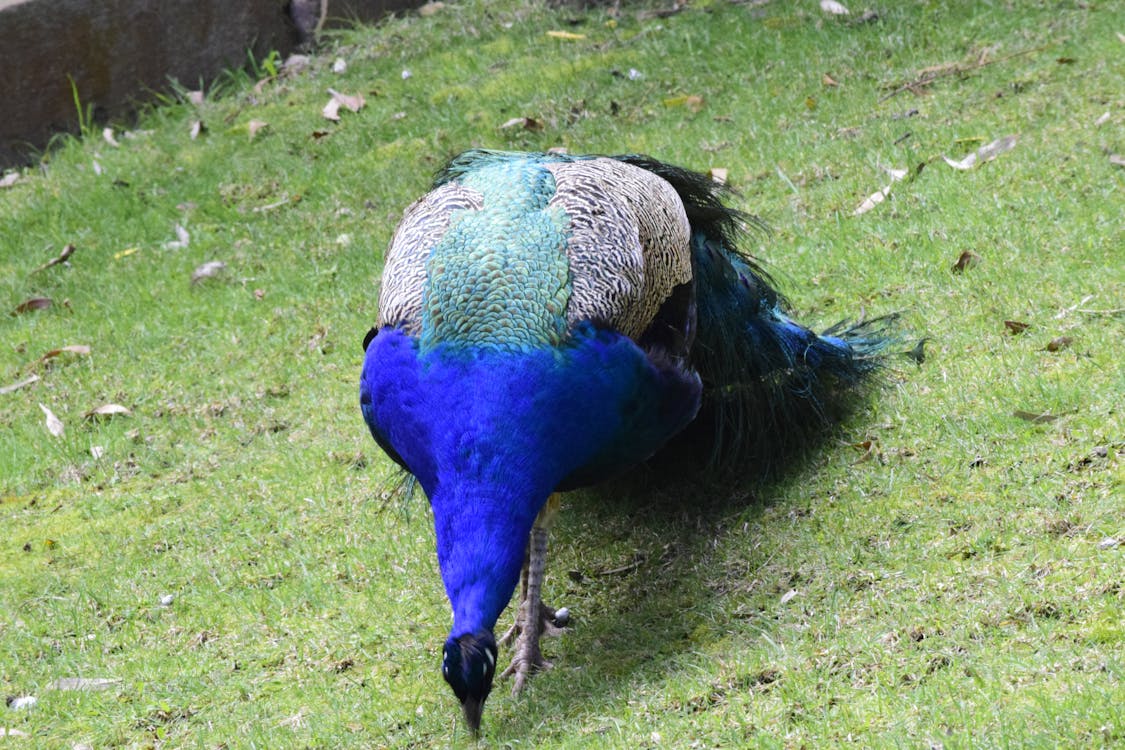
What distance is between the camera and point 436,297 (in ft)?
11.8

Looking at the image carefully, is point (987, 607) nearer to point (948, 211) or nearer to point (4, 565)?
point (948, 211)

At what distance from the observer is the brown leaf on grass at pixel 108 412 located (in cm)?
599

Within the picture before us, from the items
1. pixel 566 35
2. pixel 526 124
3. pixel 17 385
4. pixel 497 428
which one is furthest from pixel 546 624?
pixel 566 35

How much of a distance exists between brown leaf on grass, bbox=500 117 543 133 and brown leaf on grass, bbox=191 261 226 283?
163cm

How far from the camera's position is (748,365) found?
442cm

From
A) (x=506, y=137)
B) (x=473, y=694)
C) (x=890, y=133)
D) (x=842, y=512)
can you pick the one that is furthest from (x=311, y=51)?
(x=473, y=694)

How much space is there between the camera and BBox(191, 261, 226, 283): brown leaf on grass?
22.9 feet

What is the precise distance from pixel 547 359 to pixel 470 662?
0.75 meters

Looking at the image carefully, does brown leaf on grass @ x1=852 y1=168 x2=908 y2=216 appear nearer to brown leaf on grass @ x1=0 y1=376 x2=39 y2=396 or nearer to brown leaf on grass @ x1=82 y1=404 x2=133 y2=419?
brown leaf on grass @ x1=82 y1=404 x2=133 y2=419

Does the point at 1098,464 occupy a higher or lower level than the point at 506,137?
higher

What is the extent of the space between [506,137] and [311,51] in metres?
2.19

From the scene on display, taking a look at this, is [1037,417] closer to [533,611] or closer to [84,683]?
A: [533,611]

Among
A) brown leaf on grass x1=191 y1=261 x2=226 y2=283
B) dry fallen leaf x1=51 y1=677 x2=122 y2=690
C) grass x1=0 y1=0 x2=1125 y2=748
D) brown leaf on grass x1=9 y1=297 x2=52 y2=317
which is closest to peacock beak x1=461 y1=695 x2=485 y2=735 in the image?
grass x1=0 y1=0 x2=1125 y2=748

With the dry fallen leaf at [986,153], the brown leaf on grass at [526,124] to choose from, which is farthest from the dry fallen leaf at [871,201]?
the brown leaf on grass at [526,124]
